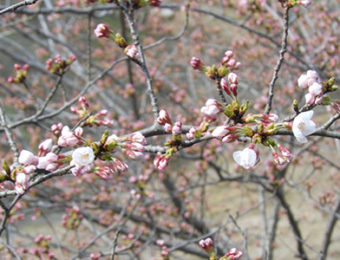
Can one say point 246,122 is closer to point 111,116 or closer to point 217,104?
point 217,104

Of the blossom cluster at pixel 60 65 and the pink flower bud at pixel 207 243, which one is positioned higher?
the blossom cluster at pixel 60 65

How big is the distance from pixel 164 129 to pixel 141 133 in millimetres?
109

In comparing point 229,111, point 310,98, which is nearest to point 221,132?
point 229,111

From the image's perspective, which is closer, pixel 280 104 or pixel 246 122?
pixel 246 122

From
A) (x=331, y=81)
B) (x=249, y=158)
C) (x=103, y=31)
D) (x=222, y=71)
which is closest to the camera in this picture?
(x=249, y=158)

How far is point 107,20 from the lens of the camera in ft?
40.3

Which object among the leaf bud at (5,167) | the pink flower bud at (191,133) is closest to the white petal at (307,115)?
the pink flower bud at (191,133)

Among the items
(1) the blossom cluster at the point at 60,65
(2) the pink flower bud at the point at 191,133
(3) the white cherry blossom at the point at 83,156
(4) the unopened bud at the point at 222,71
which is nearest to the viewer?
(3) the white cherry blossom at the point at 83,156

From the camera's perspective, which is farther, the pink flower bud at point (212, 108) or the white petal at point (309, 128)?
the pink flower bud at point (212, 108)

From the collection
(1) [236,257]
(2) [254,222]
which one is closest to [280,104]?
(2) [254,222]

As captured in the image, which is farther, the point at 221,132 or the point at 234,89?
the point at 234,89

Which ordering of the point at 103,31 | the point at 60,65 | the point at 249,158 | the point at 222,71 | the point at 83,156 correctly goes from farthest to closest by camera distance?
the point at 60,65
the point at 103,31
the point at 222,71
the point at 249,158
the point at 83,156

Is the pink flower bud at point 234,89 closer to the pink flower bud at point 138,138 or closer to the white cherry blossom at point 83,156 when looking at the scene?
the pink flower bud at point 138,138

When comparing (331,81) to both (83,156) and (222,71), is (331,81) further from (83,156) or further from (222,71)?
(83,156)
